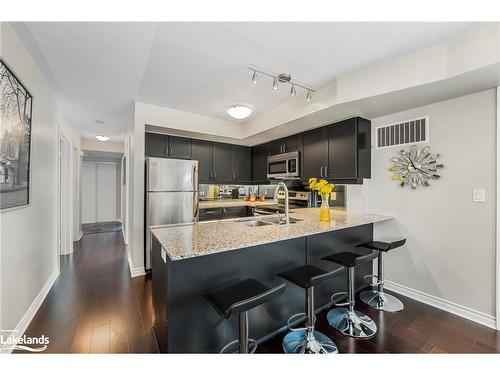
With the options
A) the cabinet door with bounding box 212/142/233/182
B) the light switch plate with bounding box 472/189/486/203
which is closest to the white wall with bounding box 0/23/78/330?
the cabinet door with bounding box 212/142/233/182

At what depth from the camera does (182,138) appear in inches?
150

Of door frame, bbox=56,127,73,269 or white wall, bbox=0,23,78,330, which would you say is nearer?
white wall, bbox=0,23,78,330

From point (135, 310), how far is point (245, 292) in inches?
63.6

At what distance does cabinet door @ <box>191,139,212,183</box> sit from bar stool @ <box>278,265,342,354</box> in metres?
2.76

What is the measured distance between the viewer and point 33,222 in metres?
2.07

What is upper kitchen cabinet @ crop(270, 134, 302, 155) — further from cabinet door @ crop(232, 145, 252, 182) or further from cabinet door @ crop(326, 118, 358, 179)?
cabinet door @ crop(232, 145, 252, 182)

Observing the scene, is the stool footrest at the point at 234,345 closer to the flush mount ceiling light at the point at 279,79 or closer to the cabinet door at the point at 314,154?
the flush mount ceiling light at the point at 279,79

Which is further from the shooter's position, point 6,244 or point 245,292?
point 6,244

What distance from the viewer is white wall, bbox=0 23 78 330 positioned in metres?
1.57

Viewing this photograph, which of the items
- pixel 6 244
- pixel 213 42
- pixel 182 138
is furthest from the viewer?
pixel 182 138

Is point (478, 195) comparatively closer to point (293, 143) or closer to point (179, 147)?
point (293, 143)

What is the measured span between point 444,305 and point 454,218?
3.03ft
